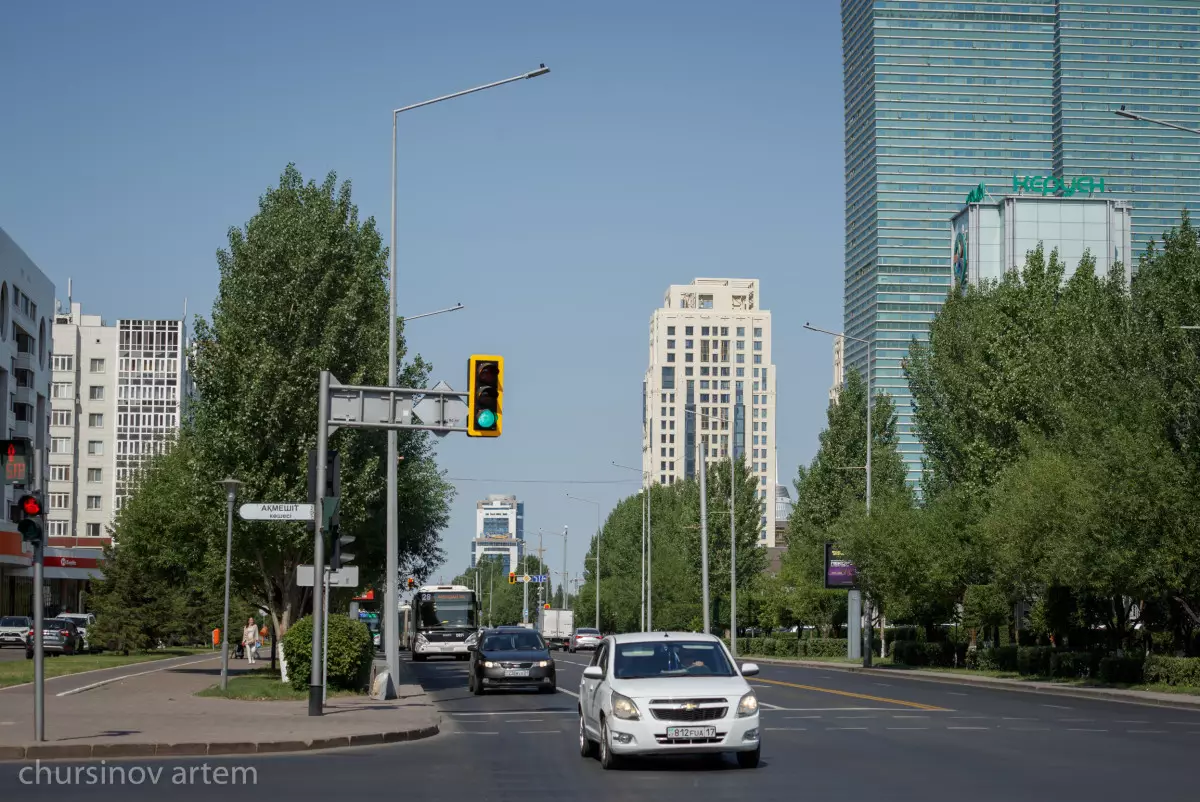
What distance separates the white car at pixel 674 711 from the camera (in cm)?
1672

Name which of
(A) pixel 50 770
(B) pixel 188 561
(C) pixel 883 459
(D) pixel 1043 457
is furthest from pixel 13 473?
(C) pixel 883 459

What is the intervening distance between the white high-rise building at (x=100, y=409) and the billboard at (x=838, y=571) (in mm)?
95711

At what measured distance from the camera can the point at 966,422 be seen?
53438 mm

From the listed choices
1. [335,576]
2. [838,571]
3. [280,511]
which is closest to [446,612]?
[838,571]

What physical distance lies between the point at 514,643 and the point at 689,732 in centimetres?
2007

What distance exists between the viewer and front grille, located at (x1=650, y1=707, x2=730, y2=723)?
55.0ft

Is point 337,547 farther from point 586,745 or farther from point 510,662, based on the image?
point 510,662

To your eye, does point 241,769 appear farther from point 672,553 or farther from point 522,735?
point 672,553

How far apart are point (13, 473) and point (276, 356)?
64.6 ft

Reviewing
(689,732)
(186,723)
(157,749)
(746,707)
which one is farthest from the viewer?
(186,723)

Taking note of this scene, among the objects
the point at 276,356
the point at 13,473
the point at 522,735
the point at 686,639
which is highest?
the point at 276,356

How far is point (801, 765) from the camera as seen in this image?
17469 millimetres

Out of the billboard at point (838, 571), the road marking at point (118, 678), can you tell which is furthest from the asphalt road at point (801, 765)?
the billboard at point (838, 571)

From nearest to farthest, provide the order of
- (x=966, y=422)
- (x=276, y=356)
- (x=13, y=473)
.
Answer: (x=13, y=473), (x=276, y=356), (x=966, y=422)
